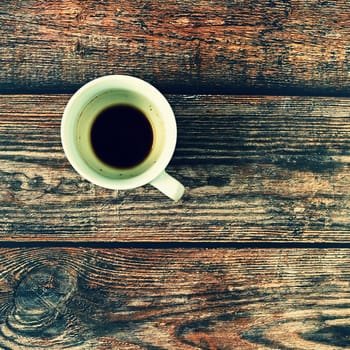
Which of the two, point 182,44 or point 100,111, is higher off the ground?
point 182,44

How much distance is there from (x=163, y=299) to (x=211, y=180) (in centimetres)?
17

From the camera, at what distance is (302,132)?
25.8 inches

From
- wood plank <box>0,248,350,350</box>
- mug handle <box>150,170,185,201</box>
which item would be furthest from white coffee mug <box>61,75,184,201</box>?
wood plank <box>0,248,350,350</box>

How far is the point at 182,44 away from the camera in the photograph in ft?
2.13

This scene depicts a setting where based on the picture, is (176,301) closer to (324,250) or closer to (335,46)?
(324,250)

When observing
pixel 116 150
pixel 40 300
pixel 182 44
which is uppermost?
pixel 182 44

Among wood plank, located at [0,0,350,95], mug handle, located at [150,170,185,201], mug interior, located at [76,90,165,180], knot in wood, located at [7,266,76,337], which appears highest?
wood plank, located at [0,0,350,95]

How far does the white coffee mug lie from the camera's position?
54 centimetres

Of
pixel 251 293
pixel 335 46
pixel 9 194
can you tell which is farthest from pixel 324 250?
pixel 9 194

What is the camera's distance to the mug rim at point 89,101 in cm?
54

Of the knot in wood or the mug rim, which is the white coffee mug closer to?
the mug rim

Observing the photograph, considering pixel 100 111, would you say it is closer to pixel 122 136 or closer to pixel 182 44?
pixel 122 136

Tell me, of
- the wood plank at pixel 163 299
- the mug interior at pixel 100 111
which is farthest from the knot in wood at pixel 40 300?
the mug interior at pixel 100 111

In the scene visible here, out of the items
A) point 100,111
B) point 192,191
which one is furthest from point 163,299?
point 100,111
